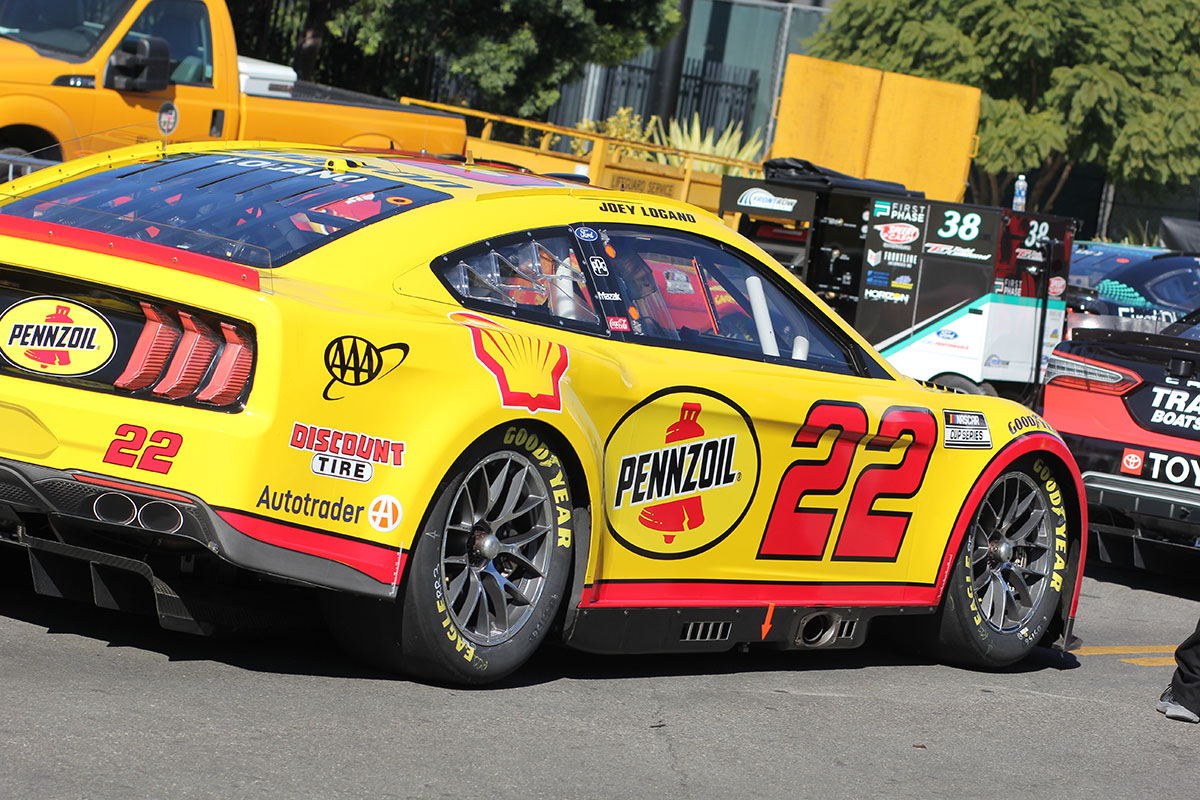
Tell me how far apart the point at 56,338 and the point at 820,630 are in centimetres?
288

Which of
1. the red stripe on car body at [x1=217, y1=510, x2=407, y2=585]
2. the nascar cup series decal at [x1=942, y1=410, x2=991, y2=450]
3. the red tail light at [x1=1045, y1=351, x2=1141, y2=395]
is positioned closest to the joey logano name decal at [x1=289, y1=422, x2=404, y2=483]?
the red stripe on car body at [x1=217, y1=510, x2=407, y2=585]

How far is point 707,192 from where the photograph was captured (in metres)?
17.5

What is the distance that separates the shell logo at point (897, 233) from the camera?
515 inches

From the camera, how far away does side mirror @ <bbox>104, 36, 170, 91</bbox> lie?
449 inches

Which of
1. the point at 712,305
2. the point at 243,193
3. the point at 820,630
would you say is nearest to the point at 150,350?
the point at 243,193

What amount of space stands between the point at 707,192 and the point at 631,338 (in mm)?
12338

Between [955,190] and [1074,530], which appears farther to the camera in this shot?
[955,190]

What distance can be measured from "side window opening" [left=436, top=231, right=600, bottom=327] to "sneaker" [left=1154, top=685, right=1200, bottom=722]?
258cm

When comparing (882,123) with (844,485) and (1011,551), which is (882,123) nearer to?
(1011,551)

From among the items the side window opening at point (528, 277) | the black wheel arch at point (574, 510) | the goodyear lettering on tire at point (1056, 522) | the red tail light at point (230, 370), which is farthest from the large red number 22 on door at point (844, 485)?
the red tail light at point (230, 370)

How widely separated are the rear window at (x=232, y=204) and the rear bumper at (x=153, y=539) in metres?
0.81

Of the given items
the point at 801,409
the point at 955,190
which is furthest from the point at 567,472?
the point at 955,190

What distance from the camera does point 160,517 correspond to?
431cm

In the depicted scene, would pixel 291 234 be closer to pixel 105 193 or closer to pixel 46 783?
pixel 105 193
